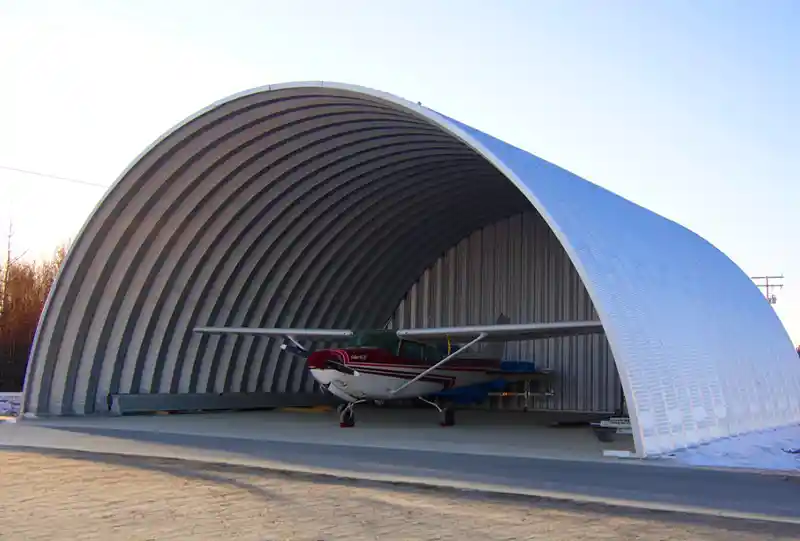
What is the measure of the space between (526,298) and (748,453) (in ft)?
39.9

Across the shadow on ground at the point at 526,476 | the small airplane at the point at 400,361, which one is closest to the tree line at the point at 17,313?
the small airplane at the point at 400,361

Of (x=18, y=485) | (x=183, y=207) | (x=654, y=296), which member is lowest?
(x=18, y=485)

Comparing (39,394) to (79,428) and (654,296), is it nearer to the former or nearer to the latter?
(79,428)

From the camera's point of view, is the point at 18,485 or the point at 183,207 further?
the point at 183,207

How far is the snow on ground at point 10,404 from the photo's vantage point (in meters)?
20.5

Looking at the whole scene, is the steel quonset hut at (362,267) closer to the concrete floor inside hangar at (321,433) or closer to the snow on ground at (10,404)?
the concrete floor inside hangar at (321,433)

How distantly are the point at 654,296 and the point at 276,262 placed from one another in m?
10.0

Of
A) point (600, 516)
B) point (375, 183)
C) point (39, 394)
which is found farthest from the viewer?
point (375, 183)

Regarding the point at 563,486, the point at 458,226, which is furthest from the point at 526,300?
the point at 563,486

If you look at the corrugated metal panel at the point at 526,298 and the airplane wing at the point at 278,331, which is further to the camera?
the corrugated metal panel at the point at 526,298

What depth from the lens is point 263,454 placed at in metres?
12.2

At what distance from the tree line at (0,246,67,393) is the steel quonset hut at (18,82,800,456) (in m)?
15.4

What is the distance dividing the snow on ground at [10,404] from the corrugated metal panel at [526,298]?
37.1ft

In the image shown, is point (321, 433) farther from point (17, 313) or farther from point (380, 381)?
point (17, 313)
